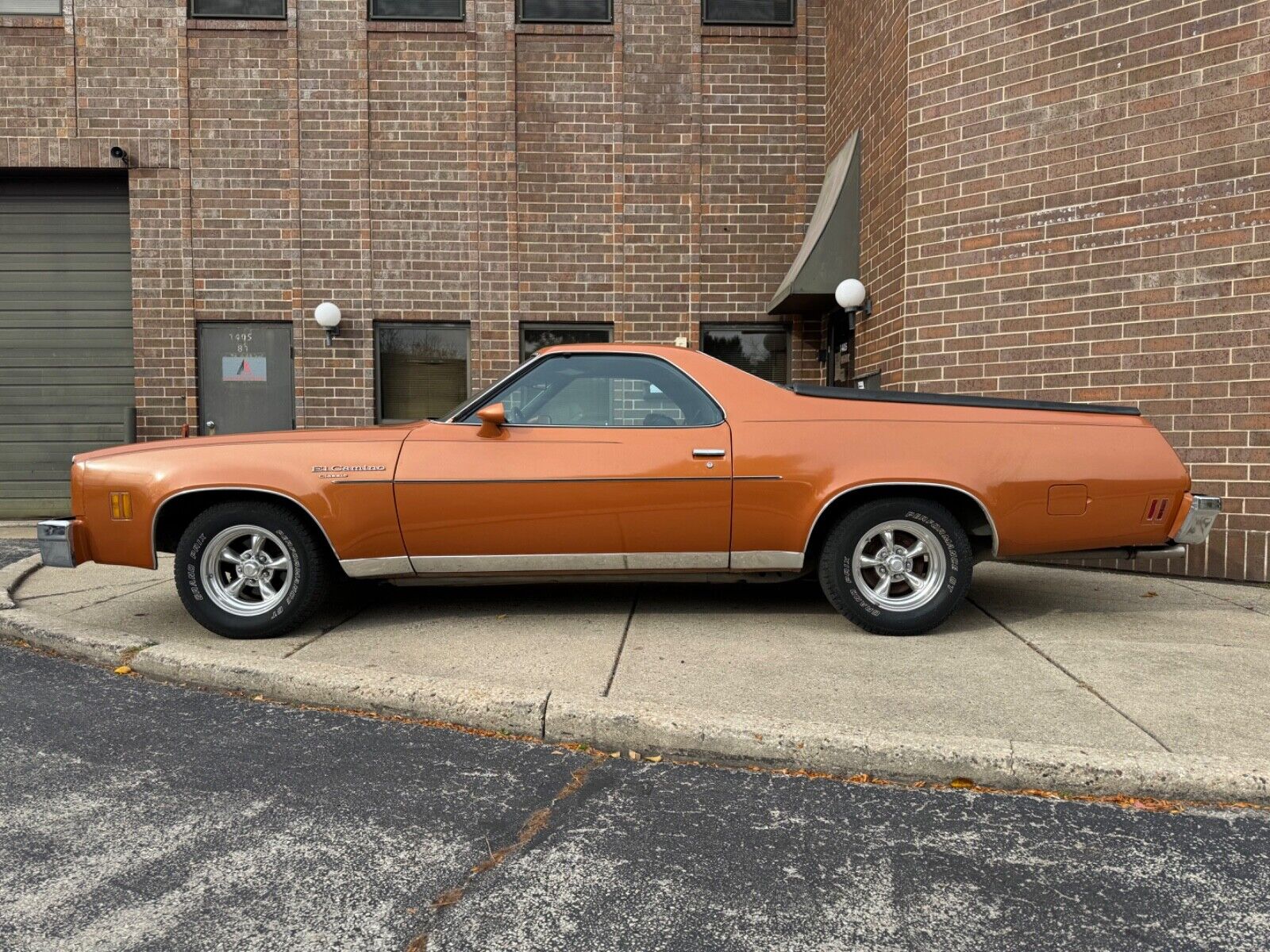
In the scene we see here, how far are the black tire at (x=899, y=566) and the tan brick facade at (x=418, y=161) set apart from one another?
6.33 meters

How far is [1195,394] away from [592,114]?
7153mm

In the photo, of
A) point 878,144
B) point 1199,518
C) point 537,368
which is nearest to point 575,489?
point 537,368

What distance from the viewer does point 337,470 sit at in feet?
14.5

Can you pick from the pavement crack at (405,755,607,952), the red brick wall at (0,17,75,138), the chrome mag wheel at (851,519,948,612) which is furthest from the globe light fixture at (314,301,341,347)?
the pavement crack at (405,755,607,952)

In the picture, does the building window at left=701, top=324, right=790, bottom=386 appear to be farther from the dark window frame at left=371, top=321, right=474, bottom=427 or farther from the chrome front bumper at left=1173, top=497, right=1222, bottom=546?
the chrome front bumper at left=1173, top=497, right=1222, bottom=546

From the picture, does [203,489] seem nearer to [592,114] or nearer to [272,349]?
[272,349]

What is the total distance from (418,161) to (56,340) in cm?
507

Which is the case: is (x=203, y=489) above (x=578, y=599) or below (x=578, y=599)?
above

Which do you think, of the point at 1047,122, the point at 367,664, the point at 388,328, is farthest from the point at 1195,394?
the point at 388,328

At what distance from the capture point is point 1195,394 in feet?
21.0

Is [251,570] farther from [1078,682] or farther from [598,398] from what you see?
[1078,682]

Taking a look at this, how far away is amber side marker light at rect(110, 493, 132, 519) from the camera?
4.39m

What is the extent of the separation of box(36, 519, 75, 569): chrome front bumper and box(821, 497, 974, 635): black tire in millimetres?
3855

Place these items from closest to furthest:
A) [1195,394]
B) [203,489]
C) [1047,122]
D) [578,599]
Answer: [203,489] → [578,599] → [1195,394] → [1047,122]
